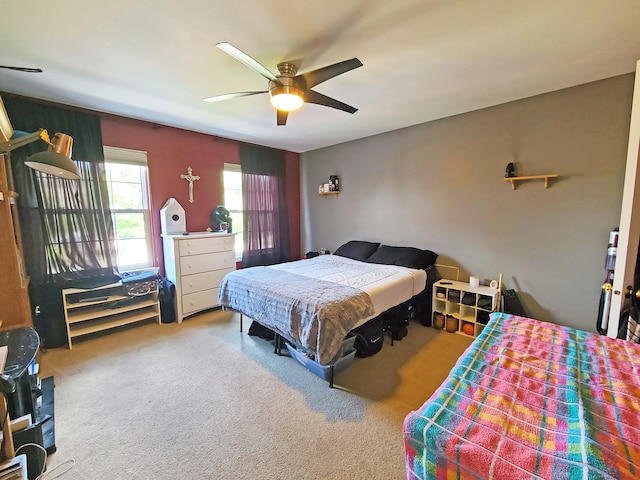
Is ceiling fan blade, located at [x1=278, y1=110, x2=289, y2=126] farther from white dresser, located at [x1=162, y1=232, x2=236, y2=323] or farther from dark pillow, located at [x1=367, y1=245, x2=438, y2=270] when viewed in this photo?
dark pillow, located at [x1=367, y1=245, x2=438, y2=270]

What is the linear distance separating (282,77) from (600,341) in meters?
2.46

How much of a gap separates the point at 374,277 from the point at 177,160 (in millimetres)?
2959

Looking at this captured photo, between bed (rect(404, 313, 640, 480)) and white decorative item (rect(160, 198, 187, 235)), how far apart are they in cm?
342

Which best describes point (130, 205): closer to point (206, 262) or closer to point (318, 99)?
point (206, 262)

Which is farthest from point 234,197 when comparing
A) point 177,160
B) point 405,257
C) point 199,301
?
point 405,257

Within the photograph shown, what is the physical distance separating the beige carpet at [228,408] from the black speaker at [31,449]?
0.21 feet

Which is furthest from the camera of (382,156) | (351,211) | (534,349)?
(351,211)

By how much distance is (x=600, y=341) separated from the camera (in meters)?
1.49

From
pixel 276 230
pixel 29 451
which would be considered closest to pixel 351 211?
pixel 276 230

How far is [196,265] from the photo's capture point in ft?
11.5

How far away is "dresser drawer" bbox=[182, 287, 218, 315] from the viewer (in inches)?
136

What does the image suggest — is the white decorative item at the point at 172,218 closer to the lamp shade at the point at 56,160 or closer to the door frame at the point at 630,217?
the lamp shade at the point at 56,160

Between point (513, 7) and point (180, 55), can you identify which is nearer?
point (513, 7)

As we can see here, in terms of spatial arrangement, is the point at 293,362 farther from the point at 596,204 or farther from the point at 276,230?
the point at 596,204
